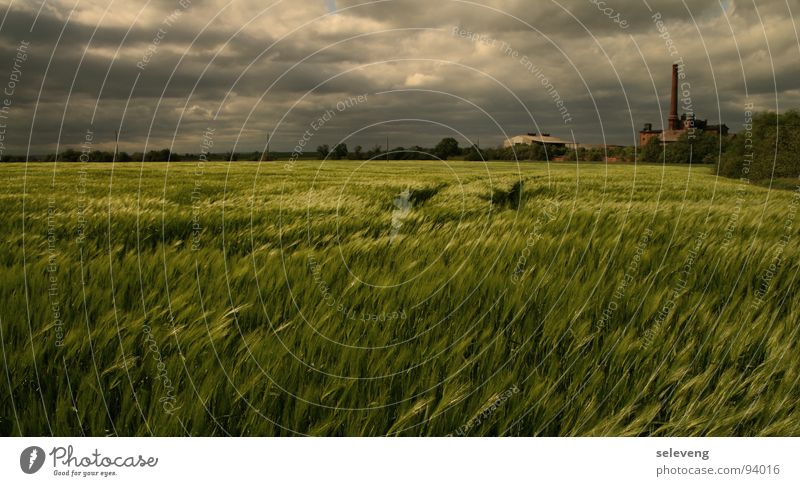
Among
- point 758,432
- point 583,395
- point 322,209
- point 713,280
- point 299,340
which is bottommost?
point 758,432

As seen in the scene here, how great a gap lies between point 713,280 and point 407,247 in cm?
194

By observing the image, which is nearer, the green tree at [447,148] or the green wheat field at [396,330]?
the green wheat field at [396,330]

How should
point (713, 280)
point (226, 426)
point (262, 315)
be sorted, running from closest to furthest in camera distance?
point (226, 426)
point (262, 315)
point (713, 280)

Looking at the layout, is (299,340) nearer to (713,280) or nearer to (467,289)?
(467,289)

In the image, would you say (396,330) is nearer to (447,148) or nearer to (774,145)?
(447,148)

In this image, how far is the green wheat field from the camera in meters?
2.38

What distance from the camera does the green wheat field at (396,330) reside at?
7.80 ft

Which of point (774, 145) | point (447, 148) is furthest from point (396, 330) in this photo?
point (774, 145)

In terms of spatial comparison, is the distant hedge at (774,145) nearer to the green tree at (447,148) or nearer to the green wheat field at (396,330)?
the green wheat field at (396,330)

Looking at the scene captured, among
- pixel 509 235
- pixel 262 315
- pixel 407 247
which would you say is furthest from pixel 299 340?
pixel 509 235

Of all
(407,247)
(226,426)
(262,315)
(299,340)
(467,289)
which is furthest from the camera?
(407,247)

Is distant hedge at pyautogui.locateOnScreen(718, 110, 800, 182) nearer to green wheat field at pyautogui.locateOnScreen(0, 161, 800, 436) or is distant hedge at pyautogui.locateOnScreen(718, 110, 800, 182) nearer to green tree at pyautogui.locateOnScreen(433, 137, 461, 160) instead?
green wheat field at pyautogui.locateOnScreen(0, 161, 800, 436)

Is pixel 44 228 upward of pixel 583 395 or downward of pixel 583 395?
upward

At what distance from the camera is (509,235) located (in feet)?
12.3
